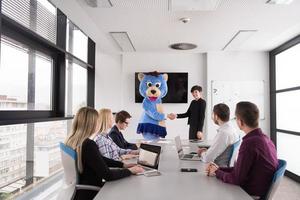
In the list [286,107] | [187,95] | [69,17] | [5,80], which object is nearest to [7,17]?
[5,80]

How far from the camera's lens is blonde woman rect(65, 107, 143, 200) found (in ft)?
6.25

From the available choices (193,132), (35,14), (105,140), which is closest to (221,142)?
(105,140)

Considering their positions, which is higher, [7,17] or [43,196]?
[7,17]

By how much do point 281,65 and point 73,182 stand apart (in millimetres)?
4833

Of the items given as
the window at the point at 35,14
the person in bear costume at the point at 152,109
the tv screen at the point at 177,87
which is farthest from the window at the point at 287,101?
the window at the point at 35,14

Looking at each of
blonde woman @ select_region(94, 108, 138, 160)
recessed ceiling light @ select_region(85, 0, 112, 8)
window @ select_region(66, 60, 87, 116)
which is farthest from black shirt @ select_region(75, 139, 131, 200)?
window @ select_region(66, 60, 87, 116)

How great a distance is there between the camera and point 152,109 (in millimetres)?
4930

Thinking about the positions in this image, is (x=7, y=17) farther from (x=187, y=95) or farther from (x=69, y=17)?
(x=187, y=95)

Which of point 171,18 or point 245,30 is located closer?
point 171,18

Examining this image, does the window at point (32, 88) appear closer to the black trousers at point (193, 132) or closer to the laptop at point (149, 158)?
the laptop at point (149, 158)

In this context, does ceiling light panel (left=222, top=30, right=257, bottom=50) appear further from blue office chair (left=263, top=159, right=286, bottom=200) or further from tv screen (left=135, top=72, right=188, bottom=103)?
blue office chair (left=263, top=159, right=286, bottom=200)

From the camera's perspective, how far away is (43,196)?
350 centimetres

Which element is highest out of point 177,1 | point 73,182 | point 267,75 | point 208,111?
point 177,1

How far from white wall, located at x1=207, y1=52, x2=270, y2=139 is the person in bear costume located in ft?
4.12
